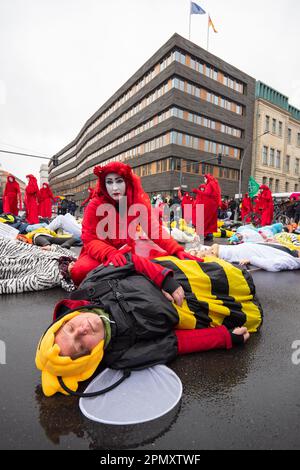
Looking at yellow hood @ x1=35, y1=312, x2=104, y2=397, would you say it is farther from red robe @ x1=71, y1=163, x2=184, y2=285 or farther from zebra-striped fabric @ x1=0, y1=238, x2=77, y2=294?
zebra-striped fabric @ x1=0, y1=238, x2=77, y2=294

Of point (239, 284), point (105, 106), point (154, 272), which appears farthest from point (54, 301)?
point (105, 106)

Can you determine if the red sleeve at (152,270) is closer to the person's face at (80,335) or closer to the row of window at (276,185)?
the person's face at (80,335)

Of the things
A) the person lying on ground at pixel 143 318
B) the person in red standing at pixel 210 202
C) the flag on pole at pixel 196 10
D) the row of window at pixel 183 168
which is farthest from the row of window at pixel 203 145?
the person lying on ground at pixel 143 318

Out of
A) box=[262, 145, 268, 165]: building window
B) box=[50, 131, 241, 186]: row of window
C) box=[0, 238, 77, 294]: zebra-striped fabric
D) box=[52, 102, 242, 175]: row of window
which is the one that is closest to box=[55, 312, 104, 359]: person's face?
box=[0, 238, 77, 294]: zebra-striped fabric

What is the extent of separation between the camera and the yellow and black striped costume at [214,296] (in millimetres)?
2123

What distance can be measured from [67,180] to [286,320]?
280 ft

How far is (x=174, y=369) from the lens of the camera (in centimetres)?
187

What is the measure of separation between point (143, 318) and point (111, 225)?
5.62 ft

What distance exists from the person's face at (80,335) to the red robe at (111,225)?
129 centimetres

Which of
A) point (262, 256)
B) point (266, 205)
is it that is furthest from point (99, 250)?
point (266, 205)

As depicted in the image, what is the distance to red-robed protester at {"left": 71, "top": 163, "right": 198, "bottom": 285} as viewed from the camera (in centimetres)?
303

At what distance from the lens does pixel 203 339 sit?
6.80 ft

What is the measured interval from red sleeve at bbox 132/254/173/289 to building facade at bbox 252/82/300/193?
1458 inches

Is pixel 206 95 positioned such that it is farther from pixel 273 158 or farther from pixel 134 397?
pixel 134 397
